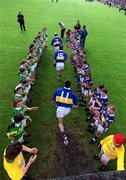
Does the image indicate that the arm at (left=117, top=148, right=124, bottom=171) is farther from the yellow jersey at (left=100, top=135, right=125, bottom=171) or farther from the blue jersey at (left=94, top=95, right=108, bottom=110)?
the blue jersey at (left=94, top=95, right=108, bottom=110)

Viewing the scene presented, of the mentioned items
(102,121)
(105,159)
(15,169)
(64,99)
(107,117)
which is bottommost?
(105,159)

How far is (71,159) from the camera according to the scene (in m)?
7.18

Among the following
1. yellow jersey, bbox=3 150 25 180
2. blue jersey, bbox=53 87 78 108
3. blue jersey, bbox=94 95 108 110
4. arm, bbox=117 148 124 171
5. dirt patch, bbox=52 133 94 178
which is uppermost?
blue jersey, bbox=53 87 78 108

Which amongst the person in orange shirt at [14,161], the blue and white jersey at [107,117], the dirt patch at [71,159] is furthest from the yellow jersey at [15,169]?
the blue and white jersey at [107,117]

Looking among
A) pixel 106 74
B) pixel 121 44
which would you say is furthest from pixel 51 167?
pixel 121 44

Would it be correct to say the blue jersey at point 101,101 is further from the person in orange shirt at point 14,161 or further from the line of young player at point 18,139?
the person in orange shirt at point 14,161

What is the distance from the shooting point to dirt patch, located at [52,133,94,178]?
22.3 ft

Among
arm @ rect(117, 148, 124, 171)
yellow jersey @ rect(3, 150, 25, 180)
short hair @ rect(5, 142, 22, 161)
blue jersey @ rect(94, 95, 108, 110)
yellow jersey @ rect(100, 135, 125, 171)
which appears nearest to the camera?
short hair @ rect(5, 142, 22, 161)

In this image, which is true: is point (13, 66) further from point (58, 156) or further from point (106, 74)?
point (58, 156)

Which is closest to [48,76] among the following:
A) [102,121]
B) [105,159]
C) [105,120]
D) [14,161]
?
[102,121]

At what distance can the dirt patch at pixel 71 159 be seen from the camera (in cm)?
680

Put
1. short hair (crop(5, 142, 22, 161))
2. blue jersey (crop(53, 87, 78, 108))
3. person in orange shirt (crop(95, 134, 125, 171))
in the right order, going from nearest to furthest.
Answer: short hair (crop(5, 142, 22, 161)), person in orange shirt (crop(95, 134, 125, 171)), blue jersey (crop(53, 87, 78, 108))

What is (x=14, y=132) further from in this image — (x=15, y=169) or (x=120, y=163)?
(x=120, y=163)

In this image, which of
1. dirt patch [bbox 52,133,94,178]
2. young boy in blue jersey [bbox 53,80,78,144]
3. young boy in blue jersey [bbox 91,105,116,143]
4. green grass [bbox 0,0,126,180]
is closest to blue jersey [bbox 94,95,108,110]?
young boy in blue jersey [bbox 91,105,116,143]
